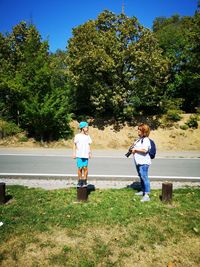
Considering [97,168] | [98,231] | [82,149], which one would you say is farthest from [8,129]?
[98,231]

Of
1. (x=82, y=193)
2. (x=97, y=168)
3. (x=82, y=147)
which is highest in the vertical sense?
(x=82, y=147)

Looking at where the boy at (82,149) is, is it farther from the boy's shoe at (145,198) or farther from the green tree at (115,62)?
the green tree at (115,62)

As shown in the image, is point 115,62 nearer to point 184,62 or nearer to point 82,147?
point 184,62

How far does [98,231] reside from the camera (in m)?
5.12

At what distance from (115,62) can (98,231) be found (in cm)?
1954

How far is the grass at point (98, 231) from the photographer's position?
4.20m

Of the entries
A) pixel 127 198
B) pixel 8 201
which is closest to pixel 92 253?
pixel 127 198

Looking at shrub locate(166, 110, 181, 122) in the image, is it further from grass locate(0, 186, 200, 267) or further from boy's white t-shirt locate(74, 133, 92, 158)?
boy's white t-shirt locate(74, 133, 92, 158)

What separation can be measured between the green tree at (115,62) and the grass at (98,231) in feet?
55.4

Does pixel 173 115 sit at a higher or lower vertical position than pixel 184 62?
lower

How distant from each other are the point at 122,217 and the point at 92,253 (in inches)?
59.8

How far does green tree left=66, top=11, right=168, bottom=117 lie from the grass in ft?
55.4

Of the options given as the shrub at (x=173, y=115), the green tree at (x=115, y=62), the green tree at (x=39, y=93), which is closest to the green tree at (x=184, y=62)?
the shrub at (x=173, y=115)

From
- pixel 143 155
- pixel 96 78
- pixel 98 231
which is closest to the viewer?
pixel 98 231
